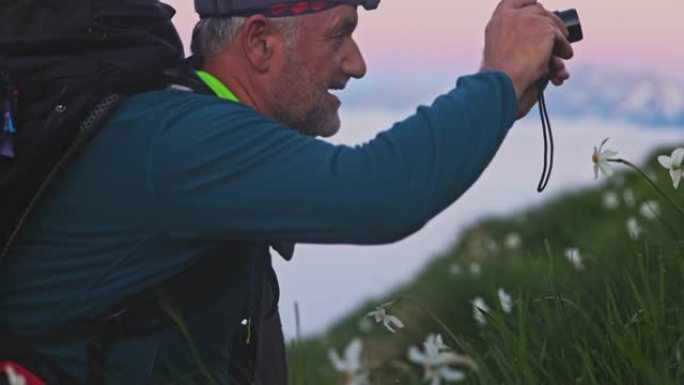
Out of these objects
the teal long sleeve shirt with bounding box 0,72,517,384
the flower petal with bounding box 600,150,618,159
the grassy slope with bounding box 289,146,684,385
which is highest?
the teal long sleeve shirt with bounding box 0,72,517,384

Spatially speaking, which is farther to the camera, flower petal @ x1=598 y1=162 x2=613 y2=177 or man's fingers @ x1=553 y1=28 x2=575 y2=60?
flower petal @ x1=598 y1=162 x2=613 y2=177

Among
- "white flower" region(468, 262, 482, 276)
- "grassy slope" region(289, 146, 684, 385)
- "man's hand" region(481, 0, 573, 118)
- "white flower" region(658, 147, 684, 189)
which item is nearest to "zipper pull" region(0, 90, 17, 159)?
"grassy slope" region(289, 146, 684, 385)

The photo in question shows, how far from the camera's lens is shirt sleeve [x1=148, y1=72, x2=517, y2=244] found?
2.84m

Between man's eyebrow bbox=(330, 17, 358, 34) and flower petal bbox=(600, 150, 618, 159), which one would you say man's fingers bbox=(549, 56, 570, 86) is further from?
man's eyebrow bbox=(330, 17, 358, 34)

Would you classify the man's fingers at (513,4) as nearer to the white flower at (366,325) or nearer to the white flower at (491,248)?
the white flower at (491,248)

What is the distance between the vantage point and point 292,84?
3.45m

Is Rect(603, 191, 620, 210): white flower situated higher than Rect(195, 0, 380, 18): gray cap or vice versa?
Rect(195, 0, 380, 18): gray cap

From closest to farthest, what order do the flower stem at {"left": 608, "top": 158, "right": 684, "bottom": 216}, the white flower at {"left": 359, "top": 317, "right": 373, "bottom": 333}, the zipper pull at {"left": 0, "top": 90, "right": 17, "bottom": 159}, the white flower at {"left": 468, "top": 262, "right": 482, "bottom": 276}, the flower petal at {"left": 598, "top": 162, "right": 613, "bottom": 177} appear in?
the zipper pull at {"left": 0, "top": 90, "right": 17, "bottom": 159}, the flower stem at {"left": 608, "top": 158, "right": 684, "bottom": 216}, the flower petal at {"left": 598, "top": 162, "right": 613, "bottom": 177}, the white flower at {"left": 468, "top": 262, "right": 482, "bottom": 276}, the white flower at {"left": 359, "top": 317, "right": 373, "bottom": 333}

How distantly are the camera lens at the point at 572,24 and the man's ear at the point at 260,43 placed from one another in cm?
73

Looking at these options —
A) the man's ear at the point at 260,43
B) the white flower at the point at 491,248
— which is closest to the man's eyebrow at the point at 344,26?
the man's ear at the point at 260,43

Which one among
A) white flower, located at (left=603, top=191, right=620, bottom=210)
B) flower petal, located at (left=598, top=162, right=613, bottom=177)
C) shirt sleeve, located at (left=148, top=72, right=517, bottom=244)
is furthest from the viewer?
white flower, located at (left=603, top=191, right=620, bottom=210)

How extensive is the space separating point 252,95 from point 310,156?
2.06 feet

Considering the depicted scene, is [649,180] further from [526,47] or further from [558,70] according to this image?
[526,47]

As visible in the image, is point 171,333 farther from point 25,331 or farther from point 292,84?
point 292,84
